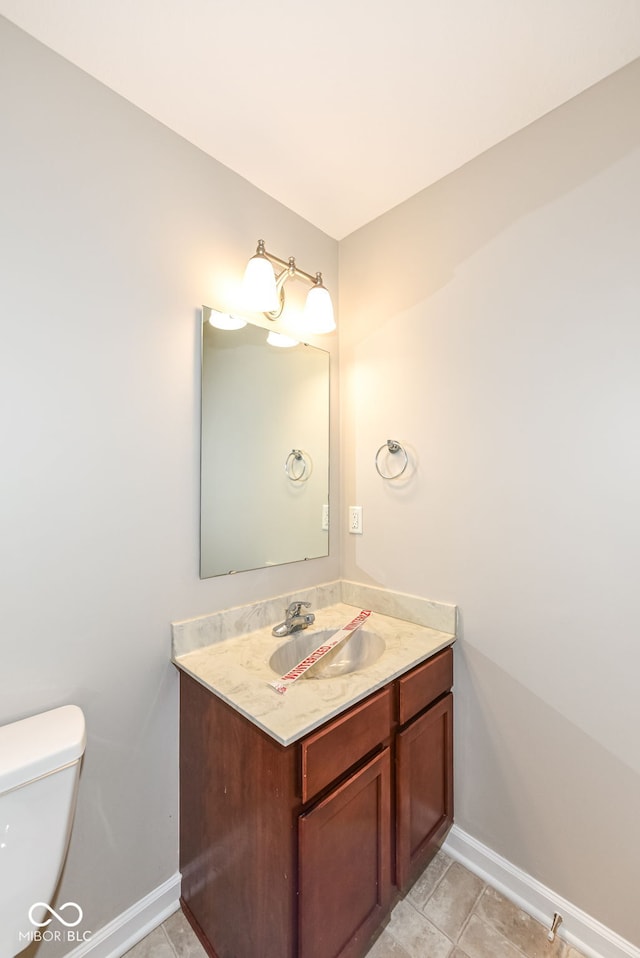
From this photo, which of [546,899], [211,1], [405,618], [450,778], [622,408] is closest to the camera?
[211,1]

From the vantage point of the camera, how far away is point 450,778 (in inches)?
58.1

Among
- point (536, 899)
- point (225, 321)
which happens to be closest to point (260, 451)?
point (225, 321)

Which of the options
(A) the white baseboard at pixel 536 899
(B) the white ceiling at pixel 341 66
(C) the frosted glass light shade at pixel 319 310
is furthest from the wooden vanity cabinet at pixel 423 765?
(B) the white ceiling at pixel 341 66

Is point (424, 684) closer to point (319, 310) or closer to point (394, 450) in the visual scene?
point (394, 450)

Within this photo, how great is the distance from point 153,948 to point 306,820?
0.80m

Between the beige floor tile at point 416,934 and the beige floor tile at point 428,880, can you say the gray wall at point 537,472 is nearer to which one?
the beige floor tile at point 428,880

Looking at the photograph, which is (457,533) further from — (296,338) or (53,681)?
(53,681)

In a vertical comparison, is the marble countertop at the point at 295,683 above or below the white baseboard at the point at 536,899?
above

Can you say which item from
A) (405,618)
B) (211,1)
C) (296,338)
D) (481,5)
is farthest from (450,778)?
(211,1)

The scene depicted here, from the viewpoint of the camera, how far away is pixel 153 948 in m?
1.17

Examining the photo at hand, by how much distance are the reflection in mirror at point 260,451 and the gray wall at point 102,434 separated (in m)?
0.07

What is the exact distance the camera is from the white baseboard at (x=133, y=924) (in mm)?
1108

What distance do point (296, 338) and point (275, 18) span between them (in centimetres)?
91

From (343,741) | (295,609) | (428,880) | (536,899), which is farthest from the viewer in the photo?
(295,609)
